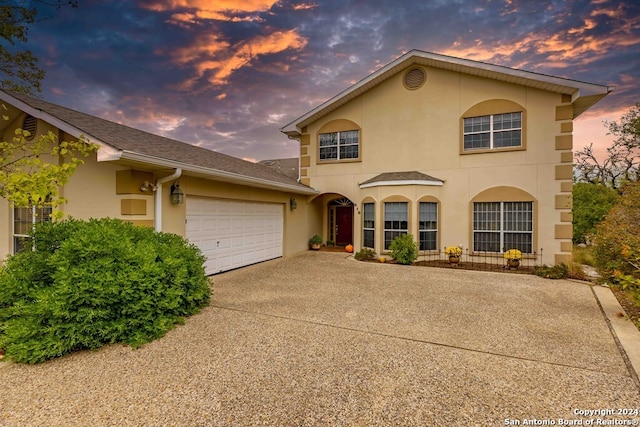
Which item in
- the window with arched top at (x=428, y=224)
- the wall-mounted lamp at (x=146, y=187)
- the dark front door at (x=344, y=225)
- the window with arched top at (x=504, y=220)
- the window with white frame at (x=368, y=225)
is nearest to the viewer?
the wall-mounted lamp at (x=146, y=187)

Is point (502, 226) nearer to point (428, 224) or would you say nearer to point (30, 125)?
point (428, 224)

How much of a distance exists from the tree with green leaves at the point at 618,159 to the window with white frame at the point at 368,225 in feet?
52.6

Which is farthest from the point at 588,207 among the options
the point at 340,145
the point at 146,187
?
the point at 146,187

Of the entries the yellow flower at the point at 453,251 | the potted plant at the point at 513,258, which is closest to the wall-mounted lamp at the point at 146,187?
the yellow flower at the point at 453,251

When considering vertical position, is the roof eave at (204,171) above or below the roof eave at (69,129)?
below

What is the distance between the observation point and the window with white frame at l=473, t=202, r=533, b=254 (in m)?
10.1

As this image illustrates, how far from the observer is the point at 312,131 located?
1341cm

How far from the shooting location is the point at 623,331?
14.6ft

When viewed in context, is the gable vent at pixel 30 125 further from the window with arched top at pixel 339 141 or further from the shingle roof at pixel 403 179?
the shingle roof at pixel 403 179

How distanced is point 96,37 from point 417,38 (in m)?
12.1

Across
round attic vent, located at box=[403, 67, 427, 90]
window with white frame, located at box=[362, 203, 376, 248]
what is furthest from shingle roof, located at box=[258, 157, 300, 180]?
round attic vent, located at box=[403, 67, 427, 90]

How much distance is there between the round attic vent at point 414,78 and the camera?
37.3 ft

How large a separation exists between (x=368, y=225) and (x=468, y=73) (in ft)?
22.7

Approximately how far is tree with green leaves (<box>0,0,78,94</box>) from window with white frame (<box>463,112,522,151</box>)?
42.9 ft
